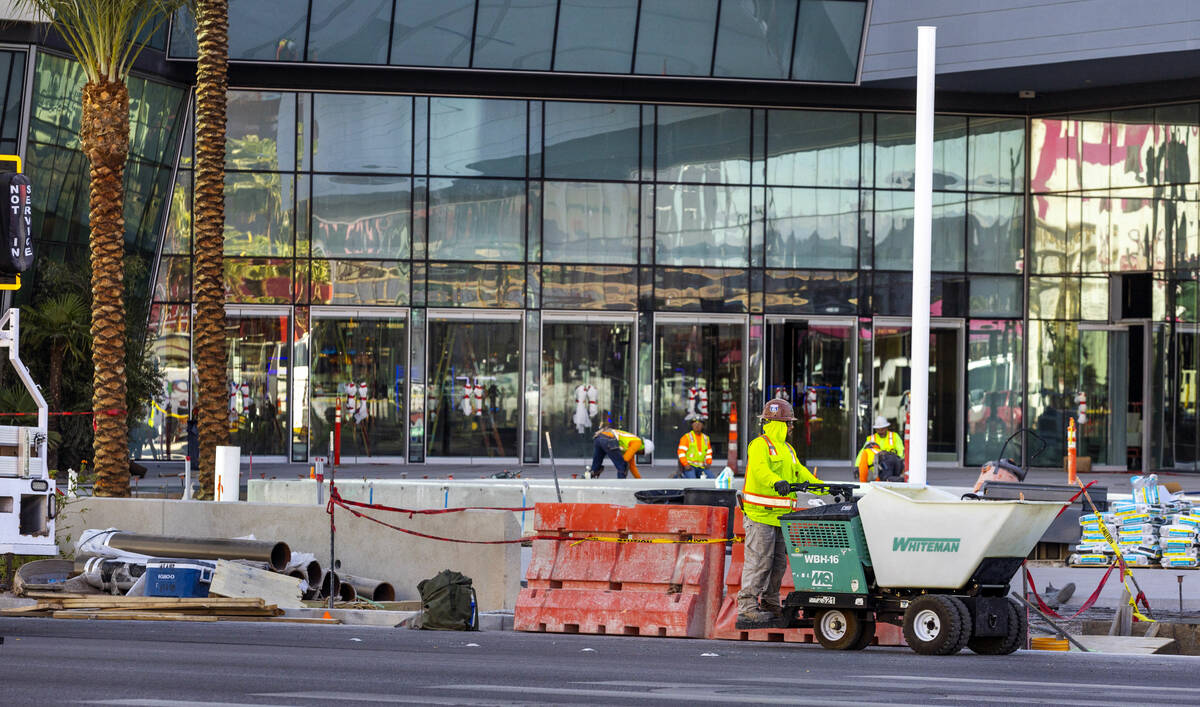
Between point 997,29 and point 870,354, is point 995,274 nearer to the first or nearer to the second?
point 870,354

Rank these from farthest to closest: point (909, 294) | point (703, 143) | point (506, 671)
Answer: point (909, 294) < point (703, 143) < point (506, 671)

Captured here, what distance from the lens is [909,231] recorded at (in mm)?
36062

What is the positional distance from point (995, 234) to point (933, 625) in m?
25.5

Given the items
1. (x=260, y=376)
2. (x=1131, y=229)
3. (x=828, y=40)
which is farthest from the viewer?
(x=1131, y=229)

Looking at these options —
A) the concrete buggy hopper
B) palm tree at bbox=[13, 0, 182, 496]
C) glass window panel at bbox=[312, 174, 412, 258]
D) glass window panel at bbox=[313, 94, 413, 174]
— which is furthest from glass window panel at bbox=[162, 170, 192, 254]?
the concrete buggy hopper

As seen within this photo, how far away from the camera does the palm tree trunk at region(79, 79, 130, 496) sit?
21.6 metres

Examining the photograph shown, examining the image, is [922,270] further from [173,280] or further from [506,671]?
[173,280]

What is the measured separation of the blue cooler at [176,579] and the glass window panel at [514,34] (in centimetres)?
1962

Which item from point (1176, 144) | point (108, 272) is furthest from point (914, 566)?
point (1176, 144)

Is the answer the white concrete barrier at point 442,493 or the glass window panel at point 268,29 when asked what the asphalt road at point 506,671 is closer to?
the white concrete barrier at point 442,493

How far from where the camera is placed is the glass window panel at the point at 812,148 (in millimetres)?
35750

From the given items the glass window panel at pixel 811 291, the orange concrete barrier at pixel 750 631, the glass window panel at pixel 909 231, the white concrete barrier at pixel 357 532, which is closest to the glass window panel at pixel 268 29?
the glass window panel at pixel 811 291

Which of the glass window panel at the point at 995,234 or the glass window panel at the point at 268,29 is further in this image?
the glass window panel at the point at 995,234

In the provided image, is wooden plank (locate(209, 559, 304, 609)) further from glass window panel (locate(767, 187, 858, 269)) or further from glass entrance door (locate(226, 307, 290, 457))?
glass window panel (locate(767, 187, 858, 269))
